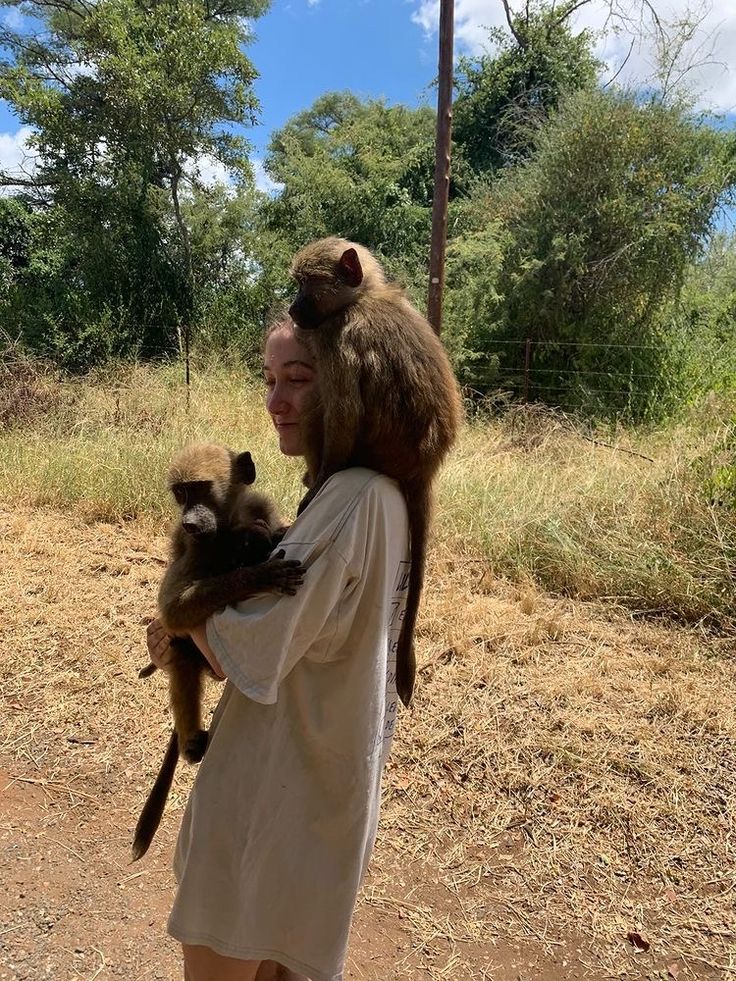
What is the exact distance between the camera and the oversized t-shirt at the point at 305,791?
159 cm

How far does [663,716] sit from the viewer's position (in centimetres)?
425

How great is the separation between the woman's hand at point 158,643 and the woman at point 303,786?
45cm

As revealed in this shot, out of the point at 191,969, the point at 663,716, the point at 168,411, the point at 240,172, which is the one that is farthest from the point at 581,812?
the point at 240,172

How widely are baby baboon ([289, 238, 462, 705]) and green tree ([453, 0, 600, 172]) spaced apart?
16441mm

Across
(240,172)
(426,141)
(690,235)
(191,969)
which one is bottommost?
(191,969)

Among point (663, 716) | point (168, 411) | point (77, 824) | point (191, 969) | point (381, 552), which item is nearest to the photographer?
point (381, 552)

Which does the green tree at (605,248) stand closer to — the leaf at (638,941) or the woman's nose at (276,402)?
the leaf at (638,941)

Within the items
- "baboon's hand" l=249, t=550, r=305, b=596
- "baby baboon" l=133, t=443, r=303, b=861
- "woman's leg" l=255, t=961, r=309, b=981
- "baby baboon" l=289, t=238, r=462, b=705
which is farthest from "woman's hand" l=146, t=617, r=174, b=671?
"woman's leg" l=255, t=961, r=309, b=981

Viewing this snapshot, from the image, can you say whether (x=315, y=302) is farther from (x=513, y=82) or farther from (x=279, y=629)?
(x=513, y=82)

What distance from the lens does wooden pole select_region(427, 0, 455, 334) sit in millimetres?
7507

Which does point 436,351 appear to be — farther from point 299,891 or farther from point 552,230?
point 552,230

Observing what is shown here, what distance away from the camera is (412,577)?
2.21m

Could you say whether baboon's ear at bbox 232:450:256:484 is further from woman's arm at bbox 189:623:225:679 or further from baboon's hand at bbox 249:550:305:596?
baboon's hand at bbox 249:550:305:596

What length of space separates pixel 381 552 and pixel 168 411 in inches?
344
